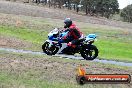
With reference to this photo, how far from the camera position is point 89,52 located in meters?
19.0

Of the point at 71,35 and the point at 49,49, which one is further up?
the point at 71,35

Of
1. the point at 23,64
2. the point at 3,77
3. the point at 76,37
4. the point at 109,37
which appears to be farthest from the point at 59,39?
the point at 109,37

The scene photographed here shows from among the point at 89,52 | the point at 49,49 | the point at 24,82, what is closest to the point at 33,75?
the point at 24,82

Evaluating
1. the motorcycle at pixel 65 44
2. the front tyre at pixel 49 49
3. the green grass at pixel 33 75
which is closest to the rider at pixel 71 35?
the motorcycle at pixel 65 44

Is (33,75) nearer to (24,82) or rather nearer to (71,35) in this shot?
(24,82)

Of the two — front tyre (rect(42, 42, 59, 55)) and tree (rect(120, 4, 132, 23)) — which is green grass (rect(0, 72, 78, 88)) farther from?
tree (rect(120, 4, 132, 23))

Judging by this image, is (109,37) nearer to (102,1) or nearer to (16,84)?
(16,84)

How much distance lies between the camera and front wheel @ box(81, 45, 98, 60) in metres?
18.8

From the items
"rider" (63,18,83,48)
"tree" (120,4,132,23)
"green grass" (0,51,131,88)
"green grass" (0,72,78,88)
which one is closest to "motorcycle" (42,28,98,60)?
"rider" (63,18,83,48)

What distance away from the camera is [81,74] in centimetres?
1392

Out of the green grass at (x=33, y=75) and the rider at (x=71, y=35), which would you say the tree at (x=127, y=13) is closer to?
the green grass at (x=33, y=75)

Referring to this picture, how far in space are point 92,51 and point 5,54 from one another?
4.57m

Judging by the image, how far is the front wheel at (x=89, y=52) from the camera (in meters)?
18.8

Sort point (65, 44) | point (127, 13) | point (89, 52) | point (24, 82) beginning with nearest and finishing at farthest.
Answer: point (24, 82) < point (65, 44) < point (89, 52) < point (127, 13)
